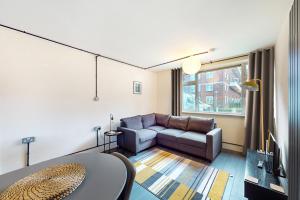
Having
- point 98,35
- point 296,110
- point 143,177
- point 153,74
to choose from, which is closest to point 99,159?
point 143,177

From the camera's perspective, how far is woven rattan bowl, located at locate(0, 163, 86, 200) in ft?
2.31

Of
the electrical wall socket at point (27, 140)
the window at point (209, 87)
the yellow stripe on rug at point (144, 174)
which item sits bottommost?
the yellow stripe on rug at point (144, 174)

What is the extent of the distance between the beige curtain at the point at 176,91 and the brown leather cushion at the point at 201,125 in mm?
879

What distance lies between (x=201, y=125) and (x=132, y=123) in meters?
1.81

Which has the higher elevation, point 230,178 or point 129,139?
point 129,139

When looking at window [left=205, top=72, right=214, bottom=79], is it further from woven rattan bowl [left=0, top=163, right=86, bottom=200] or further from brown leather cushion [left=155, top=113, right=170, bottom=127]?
woven rattan bowl [left=0, top=163, right=86, bottom=200]

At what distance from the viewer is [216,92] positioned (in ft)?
12.7

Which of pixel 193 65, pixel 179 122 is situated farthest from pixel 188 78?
pixel 193 65

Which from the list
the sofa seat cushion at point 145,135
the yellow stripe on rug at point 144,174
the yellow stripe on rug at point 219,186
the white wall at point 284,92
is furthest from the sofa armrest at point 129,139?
the white wall at point 284,92

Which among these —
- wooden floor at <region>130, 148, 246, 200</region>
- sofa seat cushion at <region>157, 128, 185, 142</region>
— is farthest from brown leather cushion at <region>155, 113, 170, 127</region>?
wooden floor at <region>130, 148, 246, 200</region>

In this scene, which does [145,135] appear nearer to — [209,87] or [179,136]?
[179,136]

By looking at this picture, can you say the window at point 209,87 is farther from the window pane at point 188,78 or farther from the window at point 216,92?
the window pane at point 188,78

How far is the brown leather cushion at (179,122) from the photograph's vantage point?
3.77 m

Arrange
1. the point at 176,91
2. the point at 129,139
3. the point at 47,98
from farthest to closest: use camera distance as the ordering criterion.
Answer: the point at 176,91 < the point at 129,139 < the point at 47,98
